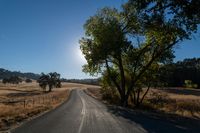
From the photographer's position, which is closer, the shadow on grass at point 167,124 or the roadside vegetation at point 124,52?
the shadow on grass at point 167,124

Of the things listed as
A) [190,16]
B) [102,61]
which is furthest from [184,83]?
[190,16]

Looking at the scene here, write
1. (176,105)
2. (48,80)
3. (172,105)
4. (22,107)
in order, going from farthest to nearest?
(48,80) → (172,105) → (176,105) → (22,107)

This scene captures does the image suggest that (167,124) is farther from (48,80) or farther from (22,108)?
(48,80)

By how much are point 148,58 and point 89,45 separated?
888 cm

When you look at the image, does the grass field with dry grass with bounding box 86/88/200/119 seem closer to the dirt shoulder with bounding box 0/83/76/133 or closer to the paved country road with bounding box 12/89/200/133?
the paved country road with bounding box 12/89/200/133

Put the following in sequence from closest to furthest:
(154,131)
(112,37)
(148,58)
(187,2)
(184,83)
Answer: (154,131), (187,2), (112,37), (148,58), (184,83)

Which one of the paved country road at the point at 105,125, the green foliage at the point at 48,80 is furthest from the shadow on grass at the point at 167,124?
the green foliage at the point at 48,80

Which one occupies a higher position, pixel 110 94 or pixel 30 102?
pixel 110 94

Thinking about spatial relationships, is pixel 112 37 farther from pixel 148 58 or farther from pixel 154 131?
pixel 154 131

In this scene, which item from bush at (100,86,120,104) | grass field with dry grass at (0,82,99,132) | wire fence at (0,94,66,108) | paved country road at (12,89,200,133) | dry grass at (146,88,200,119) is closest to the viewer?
paved country road at (12,89,200,133)

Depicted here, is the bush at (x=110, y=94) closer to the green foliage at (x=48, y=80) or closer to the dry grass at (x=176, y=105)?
the dry grass at (x=176, y=105)

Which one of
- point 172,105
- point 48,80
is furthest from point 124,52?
point 48,80

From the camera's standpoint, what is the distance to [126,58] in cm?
4900

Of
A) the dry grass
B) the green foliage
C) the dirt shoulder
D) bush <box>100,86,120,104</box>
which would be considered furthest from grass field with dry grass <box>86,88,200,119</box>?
the green foliage
